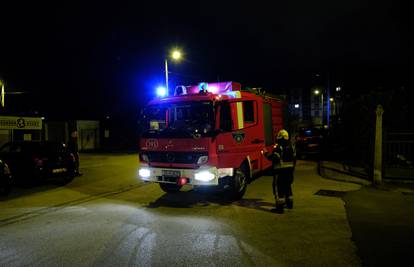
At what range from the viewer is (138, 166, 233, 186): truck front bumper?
8156 millimetres

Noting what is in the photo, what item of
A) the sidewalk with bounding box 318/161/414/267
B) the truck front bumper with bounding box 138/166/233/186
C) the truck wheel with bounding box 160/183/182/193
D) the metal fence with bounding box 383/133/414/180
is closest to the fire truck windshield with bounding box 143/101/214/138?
the truck front bumper with bounding box 138/166/233/186

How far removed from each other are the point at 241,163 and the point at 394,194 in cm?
435

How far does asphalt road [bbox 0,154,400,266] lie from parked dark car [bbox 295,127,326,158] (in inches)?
332

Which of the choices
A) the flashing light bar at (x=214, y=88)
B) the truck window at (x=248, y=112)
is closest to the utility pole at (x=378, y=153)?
the truck window at (x=248, y=112)

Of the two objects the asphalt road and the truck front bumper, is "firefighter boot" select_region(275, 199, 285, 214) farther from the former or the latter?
the truck front bumper

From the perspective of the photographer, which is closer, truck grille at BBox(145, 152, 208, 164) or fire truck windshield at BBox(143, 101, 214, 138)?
truck grille at BBox(145, 152, 208, 164)

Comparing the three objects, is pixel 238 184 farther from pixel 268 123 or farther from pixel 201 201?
pixel 268 123

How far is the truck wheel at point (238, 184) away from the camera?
8.88m

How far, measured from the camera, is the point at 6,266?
5.00 m

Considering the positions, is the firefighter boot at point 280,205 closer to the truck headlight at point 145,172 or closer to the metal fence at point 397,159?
the truck headlight at point 145,172

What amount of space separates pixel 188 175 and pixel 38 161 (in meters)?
6.23

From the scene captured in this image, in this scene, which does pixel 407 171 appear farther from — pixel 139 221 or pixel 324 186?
pixel 139 221

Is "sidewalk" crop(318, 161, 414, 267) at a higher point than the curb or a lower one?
lower

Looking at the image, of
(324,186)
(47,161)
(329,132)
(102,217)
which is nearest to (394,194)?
(324,186)
